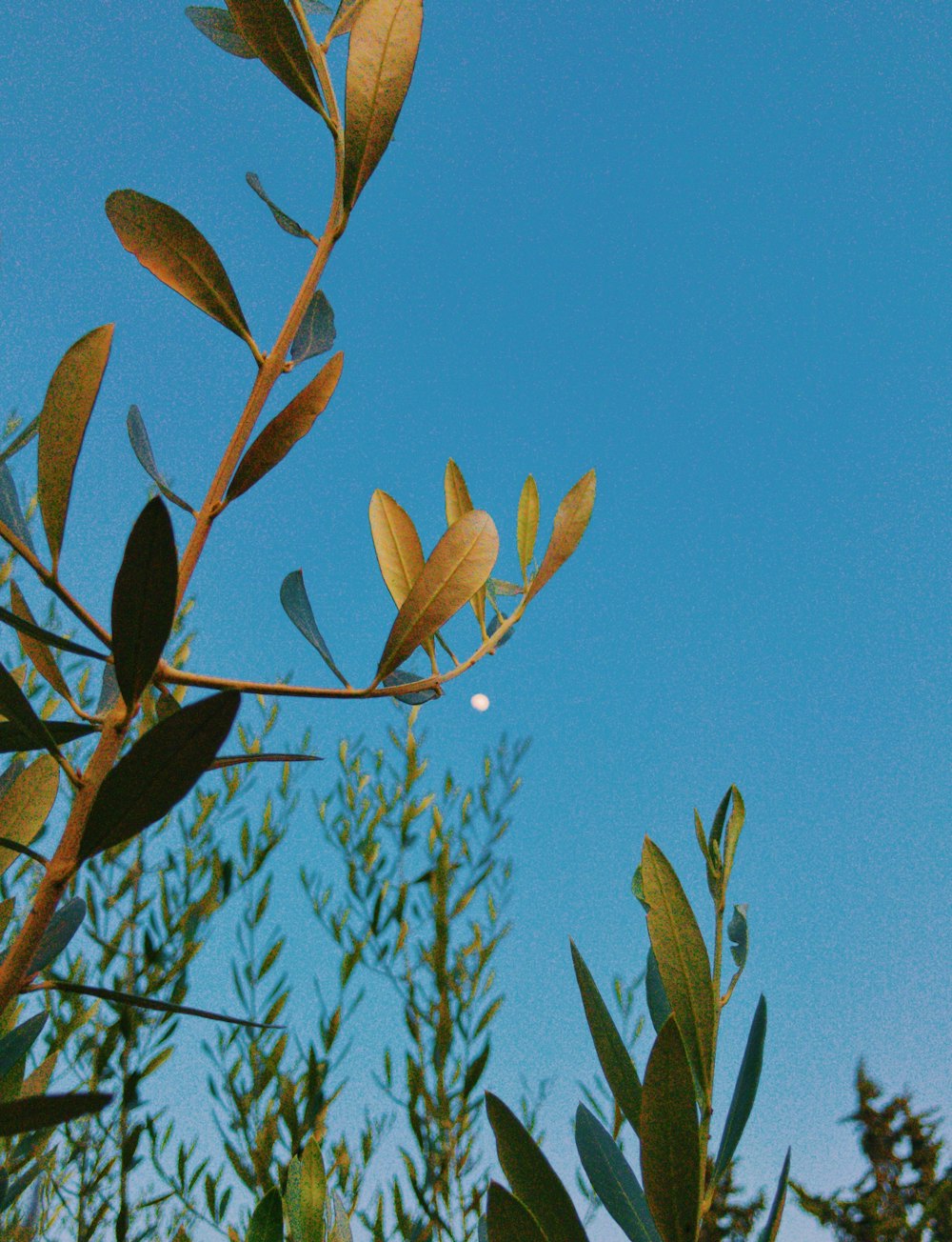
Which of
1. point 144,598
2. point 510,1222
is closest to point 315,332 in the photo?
point 144,598

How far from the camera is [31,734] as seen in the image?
0.44m

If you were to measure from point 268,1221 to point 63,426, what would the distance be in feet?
1.50

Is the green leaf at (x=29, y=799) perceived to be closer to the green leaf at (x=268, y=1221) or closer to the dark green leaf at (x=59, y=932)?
the dark green leaf at (x=59, y=932)

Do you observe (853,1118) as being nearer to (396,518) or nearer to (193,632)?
(193,632)

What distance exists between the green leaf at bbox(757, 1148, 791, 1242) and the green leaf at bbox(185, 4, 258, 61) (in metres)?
0.85

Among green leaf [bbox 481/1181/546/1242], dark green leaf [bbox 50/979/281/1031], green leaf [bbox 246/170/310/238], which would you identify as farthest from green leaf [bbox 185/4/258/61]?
green leaf [bbox 481/1181/546/1242]

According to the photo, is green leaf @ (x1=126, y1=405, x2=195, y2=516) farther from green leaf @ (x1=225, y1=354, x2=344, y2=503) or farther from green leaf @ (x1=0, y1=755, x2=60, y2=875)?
green leaf @ (x1=0, y1=755, x2=60, y2=875)

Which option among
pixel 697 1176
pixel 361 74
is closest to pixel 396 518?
pixel 361 74

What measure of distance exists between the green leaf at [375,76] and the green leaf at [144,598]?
326 mm

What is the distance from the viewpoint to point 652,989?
0.57 m

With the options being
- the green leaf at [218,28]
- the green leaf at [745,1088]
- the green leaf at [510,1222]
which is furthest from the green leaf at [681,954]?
the green leaf at [218,28]

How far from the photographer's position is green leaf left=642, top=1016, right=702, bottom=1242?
1.20ft

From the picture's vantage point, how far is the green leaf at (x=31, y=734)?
45cm

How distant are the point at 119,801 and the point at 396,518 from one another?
1.17ft
